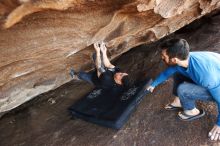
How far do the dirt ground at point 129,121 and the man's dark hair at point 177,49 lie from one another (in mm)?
1152

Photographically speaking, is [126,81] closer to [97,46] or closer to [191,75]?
[97,46]

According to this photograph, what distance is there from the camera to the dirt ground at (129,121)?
450 centimetres

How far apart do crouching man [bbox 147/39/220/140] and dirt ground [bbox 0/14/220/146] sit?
0.21 m

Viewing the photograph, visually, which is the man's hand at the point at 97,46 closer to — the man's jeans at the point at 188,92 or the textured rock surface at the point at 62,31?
the textured rock surface at the point at 62,31

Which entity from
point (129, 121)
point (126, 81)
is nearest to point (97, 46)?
point (126, 81)

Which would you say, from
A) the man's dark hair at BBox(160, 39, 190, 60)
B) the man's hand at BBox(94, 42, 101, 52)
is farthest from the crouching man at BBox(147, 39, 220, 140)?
the man's hand at BBox(94, 42, 101, 52)

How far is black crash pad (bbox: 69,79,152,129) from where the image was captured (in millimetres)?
4773

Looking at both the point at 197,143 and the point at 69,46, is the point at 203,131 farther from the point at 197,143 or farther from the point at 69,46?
the point at 69,46

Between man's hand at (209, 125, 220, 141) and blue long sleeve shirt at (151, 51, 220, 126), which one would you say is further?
man's hand at (209, 125, 220, 141)

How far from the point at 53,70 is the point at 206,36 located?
10.3ft

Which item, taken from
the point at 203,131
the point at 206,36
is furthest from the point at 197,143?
the point at 206,36

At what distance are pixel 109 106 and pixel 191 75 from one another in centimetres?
148

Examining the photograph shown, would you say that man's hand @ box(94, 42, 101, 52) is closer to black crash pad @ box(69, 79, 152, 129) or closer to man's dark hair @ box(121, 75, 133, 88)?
man's dark hair @ box(121, 75, 133, 88)

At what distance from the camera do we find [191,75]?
4.07m
